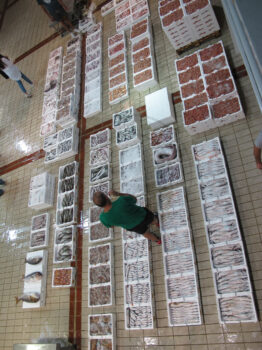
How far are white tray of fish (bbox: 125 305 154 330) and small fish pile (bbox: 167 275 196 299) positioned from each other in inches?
18.3

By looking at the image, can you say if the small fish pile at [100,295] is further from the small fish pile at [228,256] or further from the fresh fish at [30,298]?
the small fish pile at [228,256]

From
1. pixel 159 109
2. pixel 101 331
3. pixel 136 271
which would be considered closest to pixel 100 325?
pixel 101 331

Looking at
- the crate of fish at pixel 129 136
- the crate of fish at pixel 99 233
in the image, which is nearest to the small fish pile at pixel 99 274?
the crate of fish at pixel 99 233

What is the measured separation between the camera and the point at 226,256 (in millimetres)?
3938

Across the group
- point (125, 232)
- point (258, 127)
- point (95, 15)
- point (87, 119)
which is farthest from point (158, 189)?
point (95, 15)

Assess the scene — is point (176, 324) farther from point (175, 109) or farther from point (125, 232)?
point (175, 109)

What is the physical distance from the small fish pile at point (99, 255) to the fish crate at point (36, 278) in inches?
49.3

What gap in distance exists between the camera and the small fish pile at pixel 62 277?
525cm

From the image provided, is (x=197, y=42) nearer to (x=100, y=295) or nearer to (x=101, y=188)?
(x=101, y=188)

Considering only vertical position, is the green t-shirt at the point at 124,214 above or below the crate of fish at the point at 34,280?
above

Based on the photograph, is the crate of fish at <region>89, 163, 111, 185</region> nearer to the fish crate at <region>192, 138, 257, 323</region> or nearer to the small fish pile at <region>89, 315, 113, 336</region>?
the fish crate at <region>192, 138, 257, 323</region>

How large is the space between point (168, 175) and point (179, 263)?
160 centimetres

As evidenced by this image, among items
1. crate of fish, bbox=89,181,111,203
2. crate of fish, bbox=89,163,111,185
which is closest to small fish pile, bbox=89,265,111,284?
crate of fish, bbox=89,181,111,203

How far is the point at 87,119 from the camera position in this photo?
6980 millimetres
